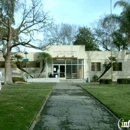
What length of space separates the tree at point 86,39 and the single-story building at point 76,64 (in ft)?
49.6

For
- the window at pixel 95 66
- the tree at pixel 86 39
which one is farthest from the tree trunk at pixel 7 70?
the tree at pixel 86 39

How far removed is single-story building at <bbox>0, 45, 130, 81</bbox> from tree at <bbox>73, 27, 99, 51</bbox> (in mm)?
15126

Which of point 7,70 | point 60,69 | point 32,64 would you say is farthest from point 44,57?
point 7,70

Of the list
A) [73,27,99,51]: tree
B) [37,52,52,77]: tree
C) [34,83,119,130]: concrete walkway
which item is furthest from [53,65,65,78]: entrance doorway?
[34,83,119,130]: concrete walkway

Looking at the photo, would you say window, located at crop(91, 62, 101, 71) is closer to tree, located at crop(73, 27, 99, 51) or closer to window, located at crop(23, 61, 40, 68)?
window, located at crop(23, 61, 40, 68)

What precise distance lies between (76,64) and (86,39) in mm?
17896

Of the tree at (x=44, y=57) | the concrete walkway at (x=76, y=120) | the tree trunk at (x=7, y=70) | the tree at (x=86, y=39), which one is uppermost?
the tree at (x=86, y=39)

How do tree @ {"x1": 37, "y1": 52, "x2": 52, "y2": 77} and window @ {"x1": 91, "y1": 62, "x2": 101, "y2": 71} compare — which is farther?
window @ {"x1": 91, "y1": 62, "x2": 101, "y2": 71}

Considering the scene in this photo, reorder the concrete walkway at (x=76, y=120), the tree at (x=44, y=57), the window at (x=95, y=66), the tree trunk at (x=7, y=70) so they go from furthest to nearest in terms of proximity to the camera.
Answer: the window at (x=95, y=66) → the tree at (x=44, y=57) → the tree trunk at (x=7, y=70) → the concrete walkway at (x=76, y=120)

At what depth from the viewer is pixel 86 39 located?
58844 millimetres

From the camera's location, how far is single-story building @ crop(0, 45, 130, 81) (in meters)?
41.7

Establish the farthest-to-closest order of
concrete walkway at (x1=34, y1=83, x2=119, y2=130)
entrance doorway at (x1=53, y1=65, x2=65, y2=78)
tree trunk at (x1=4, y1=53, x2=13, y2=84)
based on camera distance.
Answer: entrance doorway at (x1=53, y1=65, x2=65, y2=78)
tree trunk at (x1=4, y1=53, x2=13, y2=84)
concrete walkway at (x1=34, y1=83, x2=119, y2=130)

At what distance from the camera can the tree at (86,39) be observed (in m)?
57.8

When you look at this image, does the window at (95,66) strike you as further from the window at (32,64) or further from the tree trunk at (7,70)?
the tree trunk at (7,70)
